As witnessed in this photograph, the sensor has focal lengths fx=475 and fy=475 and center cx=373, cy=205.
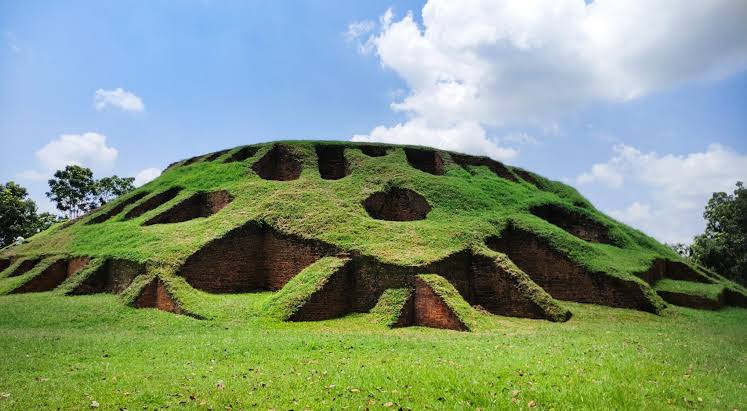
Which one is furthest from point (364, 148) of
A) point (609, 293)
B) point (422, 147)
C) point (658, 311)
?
point (658, 311)

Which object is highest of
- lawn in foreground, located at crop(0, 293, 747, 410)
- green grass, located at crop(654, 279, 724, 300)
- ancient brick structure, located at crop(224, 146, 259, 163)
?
ancient brick structure, located at crop(224, 146, 259, 163)

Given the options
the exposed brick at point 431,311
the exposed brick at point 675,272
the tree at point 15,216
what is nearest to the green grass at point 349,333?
the exposed brick at point 431,311

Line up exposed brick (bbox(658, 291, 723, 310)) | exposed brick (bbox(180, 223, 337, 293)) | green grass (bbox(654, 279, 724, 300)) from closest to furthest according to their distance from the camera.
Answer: exposed brick (bbox(180, 223, 337, 293))
exposed brick (bbox(658, 291, 723, 310))
green grass (bbox(654, 279, 724, 300))

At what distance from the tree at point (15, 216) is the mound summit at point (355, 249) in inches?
896

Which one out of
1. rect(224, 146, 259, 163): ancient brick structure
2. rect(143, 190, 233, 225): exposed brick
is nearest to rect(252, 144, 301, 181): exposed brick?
rect(224, 146, 259, 163): ancient brick structure

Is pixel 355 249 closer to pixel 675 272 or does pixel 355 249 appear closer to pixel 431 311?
pixel 431 311

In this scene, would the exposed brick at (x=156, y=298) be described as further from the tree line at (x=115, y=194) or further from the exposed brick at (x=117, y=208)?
the tree line at (x=115, y=194)

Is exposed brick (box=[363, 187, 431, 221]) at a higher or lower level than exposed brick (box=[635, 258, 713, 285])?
higher

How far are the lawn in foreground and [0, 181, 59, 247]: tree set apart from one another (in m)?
37.9

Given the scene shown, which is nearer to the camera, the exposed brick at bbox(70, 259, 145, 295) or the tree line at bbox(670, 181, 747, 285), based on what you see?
the exposed brick at bbox(70, 259, 145, 295)

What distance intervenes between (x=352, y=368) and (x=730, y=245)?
3660 centimetres

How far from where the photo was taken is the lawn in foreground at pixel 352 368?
6.29 metres

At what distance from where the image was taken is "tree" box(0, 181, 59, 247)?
142ft

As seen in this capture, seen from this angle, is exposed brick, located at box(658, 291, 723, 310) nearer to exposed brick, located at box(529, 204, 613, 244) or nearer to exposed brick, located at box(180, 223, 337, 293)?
exposed brick, located at box(529, 204, 613, 244)
